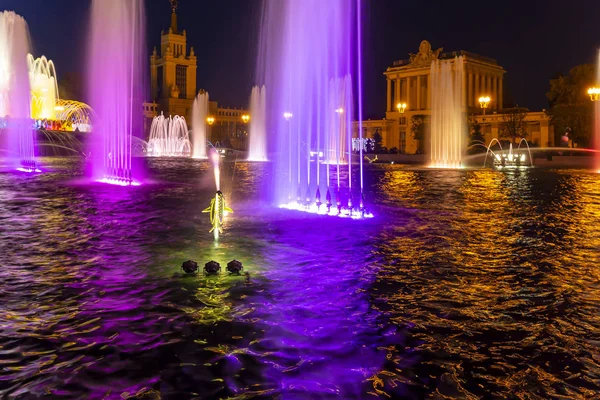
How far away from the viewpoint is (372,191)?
70.2ft

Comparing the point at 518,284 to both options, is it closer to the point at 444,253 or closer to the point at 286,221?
the point at 444,253

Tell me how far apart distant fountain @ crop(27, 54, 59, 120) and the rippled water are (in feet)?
176

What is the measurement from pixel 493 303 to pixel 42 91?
63.1 m

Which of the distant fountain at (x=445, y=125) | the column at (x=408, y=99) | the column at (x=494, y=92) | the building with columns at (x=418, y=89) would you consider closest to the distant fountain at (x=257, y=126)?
the distant fountain at (x=445, y=125)

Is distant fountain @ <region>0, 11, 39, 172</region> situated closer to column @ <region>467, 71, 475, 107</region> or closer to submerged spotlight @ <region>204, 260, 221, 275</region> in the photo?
submerged spotlight @ <region>204, 260, 221, 275</region>

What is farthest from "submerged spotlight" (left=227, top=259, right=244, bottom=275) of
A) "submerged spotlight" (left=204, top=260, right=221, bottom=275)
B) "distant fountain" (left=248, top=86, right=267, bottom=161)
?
"distant fountain" (left=248, top=86, right=267, bottom=161)

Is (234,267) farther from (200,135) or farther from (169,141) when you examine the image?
(169,141)

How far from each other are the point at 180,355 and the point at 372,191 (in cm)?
1675

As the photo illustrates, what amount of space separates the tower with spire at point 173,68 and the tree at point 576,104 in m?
92.3

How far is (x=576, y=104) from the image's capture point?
173 feet

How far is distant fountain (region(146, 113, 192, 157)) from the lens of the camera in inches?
3080

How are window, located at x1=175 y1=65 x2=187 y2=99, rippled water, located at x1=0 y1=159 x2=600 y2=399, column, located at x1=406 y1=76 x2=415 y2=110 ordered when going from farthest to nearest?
1. window, located at x1=175 y1=65 x2=187 y2=99
2. column, located at x1=406 y1=76 x2=415 y2=110
3. rippled water, located at x1=0 y1=159 x2=600 y2=399

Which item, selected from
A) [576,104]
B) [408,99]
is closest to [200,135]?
[408,99]

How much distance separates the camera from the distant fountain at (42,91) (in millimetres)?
60844
